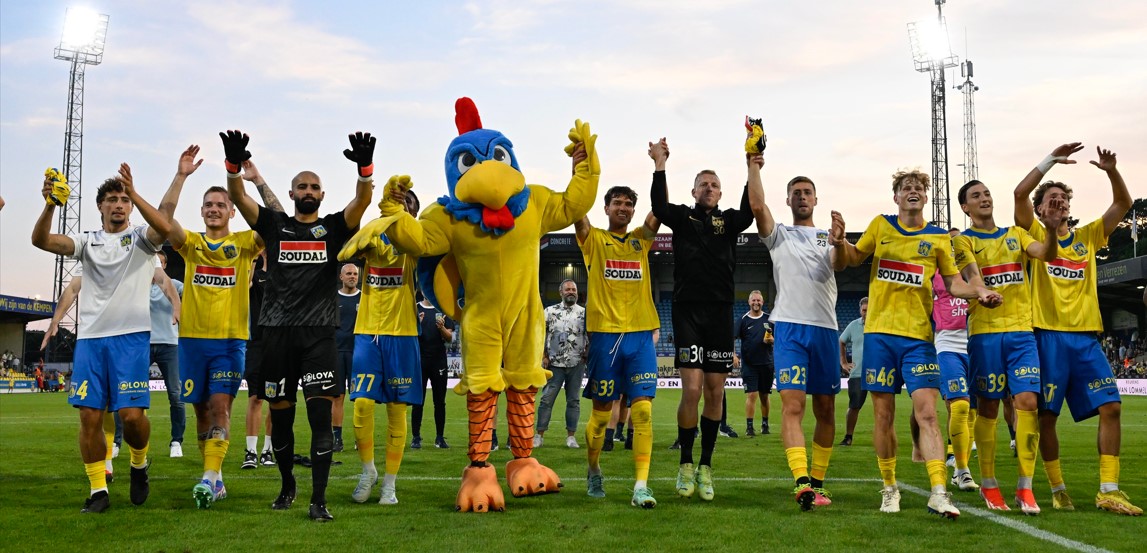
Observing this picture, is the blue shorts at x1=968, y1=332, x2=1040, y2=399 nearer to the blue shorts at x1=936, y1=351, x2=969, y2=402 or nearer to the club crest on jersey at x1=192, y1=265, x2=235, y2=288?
the blue shorts at x1=936, y1=351, x2=969, y2=402

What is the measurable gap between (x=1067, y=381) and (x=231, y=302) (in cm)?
636

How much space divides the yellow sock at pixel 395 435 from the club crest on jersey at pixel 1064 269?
505cm

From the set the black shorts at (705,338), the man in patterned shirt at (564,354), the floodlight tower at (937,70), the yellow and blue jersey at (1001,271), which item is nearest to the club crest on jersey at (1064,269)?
the yellow and blue jersey at (1001,271)

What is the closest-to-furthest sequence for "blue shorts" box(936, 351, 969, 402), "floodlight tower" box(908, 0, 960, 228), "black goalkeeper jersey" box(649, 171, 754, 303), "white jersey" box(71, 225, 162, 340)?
1. "white jersey" box(71, 225, 162, 340)
2. "black goalkeeper jersey" box(649, 171, 754, 303)
3. "blue shorts" box(936, 351, 969, 402)
4. "floodlight tower" box(908, 0, 960, 228)

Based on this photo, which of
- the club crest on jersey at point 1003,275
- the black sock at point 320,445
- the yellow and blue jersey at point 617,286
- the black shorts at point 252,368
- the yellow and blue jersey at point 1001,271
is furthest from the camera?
the black shorts at point 252,368

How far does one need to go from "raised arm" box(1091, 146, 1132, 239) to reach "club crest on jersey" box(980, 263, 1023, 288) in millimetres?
673

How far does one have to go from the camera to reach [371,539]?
5.26 metres

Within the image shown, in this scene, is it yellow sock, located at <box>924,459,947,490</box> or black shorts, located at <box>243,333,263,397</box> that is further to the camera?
black shorts, located at <box>243,333,263,397</box>

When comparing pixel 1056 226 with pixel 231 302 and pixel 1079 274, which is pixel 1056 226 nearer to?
pixel 1079 274

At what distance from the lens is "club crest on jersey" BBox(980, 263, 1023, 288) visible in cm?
680

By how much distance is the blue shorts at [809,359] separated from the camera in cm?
666

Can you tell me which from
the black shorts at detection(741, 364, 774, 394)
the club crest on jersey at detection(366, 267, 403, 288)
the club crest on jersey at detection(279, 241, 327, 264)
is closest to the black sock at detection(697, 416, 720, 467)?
the club crest on jersey at detection(366, 267, 403, 288)

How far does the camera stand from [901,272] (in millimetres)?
6488

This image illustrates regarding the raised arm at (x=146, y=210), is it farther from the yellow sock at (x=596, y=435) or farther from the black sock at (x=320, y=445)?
the yellow sock at (x=596, y=435)
